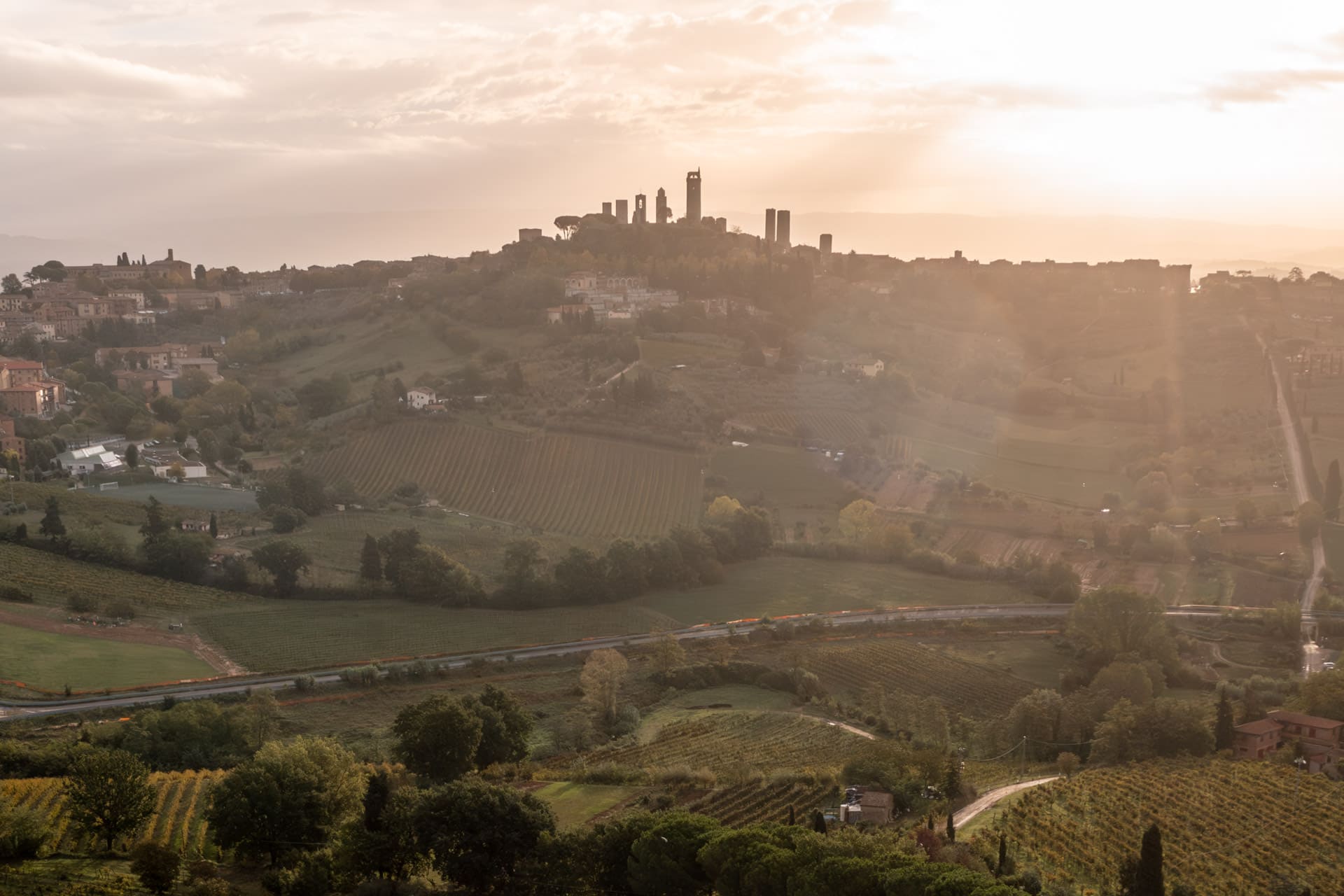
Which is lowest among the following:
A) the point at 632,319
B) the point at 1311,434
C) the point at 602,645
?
the point at 602,645

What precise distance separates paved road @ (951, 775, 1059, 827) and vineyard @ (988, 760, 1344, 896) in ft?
1.61

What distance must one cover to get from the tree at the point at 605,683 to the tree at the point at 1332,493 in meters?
26.2

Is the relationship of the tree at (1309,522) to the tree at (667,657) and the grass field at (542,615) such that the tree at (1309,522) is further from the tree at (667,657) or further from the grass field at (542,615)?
the tree at (667,657)

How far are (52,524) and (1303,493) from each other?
36.9 metres

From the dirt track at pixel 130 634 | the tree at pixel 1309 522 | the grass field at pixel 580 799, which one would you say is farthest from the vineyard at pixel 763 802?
the tree at pixel 1309 522

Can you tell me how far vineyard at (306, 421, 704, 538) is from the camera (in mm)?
41344

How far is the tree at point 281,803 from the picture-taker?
1694 cm

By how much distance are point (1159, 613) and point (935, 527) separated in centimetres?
1131

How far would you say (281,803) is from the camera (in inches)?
675

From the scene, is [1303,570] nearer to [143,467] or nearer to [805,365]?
[805,365]

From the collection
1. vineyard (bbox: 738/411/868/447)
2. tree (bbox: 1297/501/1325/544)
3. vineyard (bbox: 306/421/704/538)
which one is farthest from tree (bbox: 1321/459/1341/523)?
vineyard (bbox: 306/421/704/538)

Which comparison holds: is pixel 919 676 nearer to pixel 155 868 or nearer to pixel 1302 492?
pixel 155 868

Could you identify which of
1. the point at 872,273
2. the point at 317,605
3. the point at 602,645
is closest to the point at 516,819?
the point at 602,645

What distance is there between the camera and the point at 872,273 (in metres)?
79.6
